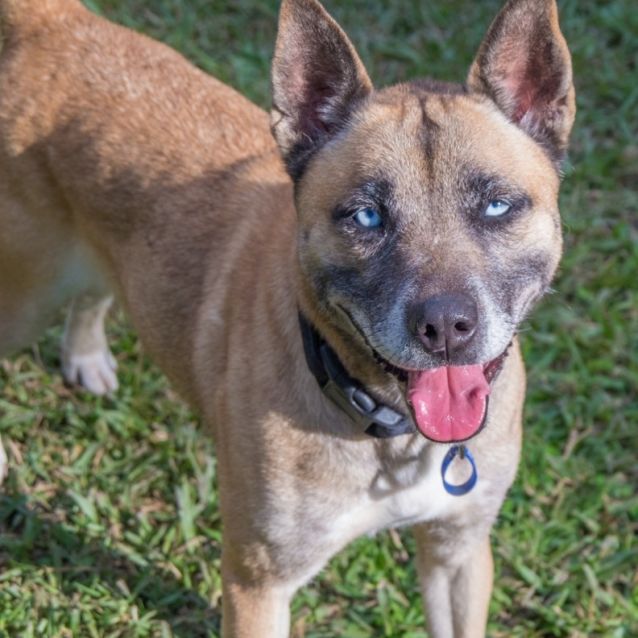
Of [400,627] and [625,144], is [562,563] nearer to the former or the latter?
[400,627]

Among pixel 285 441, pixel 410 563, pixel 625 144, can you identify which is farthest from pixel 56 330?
→ pixel 625 144

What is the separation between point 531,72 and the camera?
11.1ft

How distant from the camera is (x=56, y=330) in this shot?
18.2ft

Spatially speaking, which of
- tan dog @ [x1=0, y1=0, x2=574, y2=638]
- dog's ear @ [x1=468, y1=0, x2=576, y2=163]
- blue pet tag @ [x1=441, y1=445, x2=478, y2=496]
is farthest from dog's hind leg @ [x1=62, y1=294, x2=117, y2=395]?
dog's ear @ [x1=468, y1=0, x2=576, y2=163]

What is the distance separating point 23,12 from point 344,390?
2.05 m

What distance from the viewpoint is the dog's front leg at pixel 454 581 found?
3.89 m

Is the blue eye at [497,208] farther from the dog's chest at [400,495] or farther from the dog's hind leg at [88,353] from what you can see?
the dog's hind leg at [88,353]

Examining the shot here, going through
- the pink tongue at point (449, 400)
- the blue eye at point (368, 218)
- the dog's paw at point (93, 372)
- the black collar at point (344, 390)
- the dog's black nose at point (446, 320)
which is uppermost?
the blue eye at point (368, 218)

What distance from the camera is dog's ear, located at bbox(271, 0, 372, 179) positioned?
3.28 meters

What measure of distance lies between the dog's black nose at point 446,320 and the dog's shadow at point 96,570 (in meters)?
1.90

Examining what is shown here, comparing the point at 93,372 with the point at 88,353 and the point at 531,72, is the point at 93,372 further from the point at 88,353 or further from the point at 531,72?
the point at 531,72

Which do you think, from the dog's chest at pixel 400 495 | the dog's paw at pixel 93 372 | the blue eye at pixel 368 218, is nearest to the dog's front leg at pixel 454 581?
the dog's chest at pixel 400 495

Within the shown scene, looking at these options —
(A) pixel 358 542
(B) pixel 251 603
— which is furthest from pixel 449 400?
(A) pixel 358 542

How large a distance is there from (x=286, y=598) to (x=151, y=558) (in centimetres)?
106
